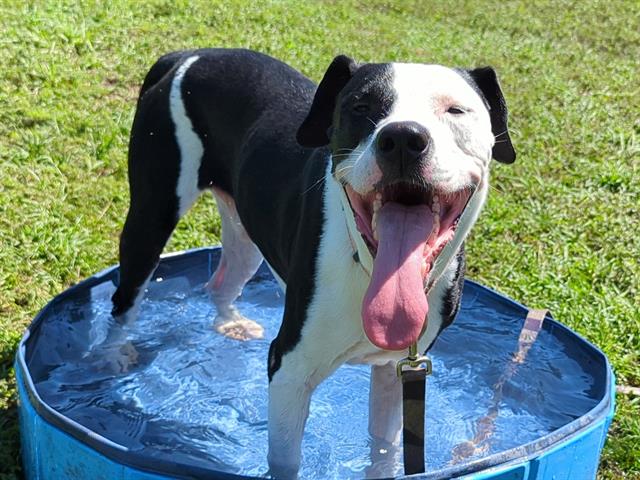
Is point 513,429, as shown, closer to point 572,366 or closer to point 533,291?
point 572,366

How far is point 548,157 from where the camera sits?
7777 millimetres

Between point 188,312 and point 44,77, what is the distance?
3.32 metres

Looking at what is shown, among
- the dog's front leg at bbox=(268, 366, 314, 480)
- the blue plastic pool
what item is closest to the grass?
the blue plastic pool

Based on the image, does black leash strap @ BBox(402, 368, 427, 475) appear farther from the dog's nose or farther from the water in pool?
the dog's nose

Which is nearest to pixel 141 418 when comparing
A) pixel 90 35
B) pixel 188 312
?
pixel 188 312

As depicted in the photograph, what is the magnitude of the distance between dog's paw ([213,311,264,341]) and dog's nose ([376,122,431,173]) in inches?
106

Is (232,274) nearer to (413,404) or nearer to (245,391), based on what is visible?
(245,391)

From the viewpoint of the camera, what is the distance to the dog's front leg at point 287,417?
11.4 ft

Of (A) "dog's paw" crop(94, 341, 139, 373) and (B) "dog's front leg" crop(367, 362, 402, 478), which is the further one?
(A) "dog's paw" crop(94, 341, 139, 373)

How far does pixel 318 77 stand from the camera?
902 cm

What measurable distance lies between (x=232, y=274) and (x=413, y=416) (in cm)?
209

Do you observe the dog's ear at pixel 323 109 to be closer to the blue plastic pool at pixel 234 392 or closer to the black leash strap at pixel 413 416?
the black leash strap at pixel 413 416

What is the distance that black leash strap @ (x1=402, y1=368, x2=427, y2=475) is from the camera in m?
3.34

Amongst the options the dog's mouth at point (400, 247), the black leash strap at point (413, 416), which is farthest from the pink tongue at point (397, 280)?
the black leash strap at point (413, 416)
